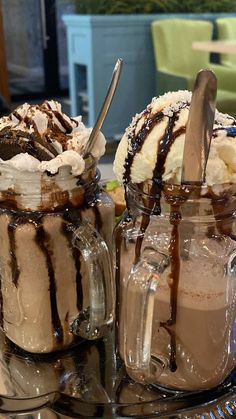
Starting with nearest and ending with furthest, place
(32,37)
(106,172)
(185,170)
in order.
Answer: (185,170) < (106,172) < (32,37)

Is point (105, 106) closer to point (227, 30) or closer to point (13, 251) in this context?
point (13, 251)

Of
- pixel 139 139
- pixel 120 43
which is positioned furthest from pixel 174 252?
pixel 120 43

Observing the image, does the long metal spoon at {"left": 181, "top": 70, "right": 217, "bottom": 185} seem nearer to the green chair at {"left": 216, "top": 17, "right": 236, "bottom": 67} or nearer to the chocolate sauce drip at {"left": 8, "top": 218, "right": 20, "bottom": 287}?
the chocolate sauce drip at {"left": 8, "top": 218, "right": 20, "bottom": 287}

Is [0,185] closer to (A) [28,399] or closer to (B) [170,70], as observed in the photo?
(A) [28,399]

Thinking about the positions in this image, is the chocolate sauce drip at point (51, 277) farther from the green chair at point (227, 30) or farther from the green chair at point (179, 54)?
the green chair at point (227, 30)

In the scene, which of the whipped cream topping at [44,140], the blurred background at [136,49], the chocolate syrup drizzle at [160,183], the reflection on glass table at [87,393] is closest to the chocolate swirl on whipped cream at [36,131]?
the whipped cream topping at [44,140]

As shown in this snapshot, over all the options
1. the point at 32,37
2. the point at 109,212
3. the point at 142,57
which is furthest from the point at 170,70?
the point at 109,212

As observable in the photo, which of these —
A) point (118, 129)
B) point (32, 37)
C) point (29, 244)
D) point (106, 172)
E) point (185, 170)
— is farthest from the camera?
point (32, 37)

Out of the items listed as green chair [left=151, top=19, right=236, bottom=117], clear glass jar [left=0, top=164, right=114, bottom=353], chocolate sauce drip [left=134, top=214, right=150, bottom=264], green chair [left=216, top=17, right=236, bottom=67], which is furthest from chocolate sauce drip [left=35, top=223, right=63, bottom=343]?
green chair [left=216, top=17, right=236, bottom=67]
